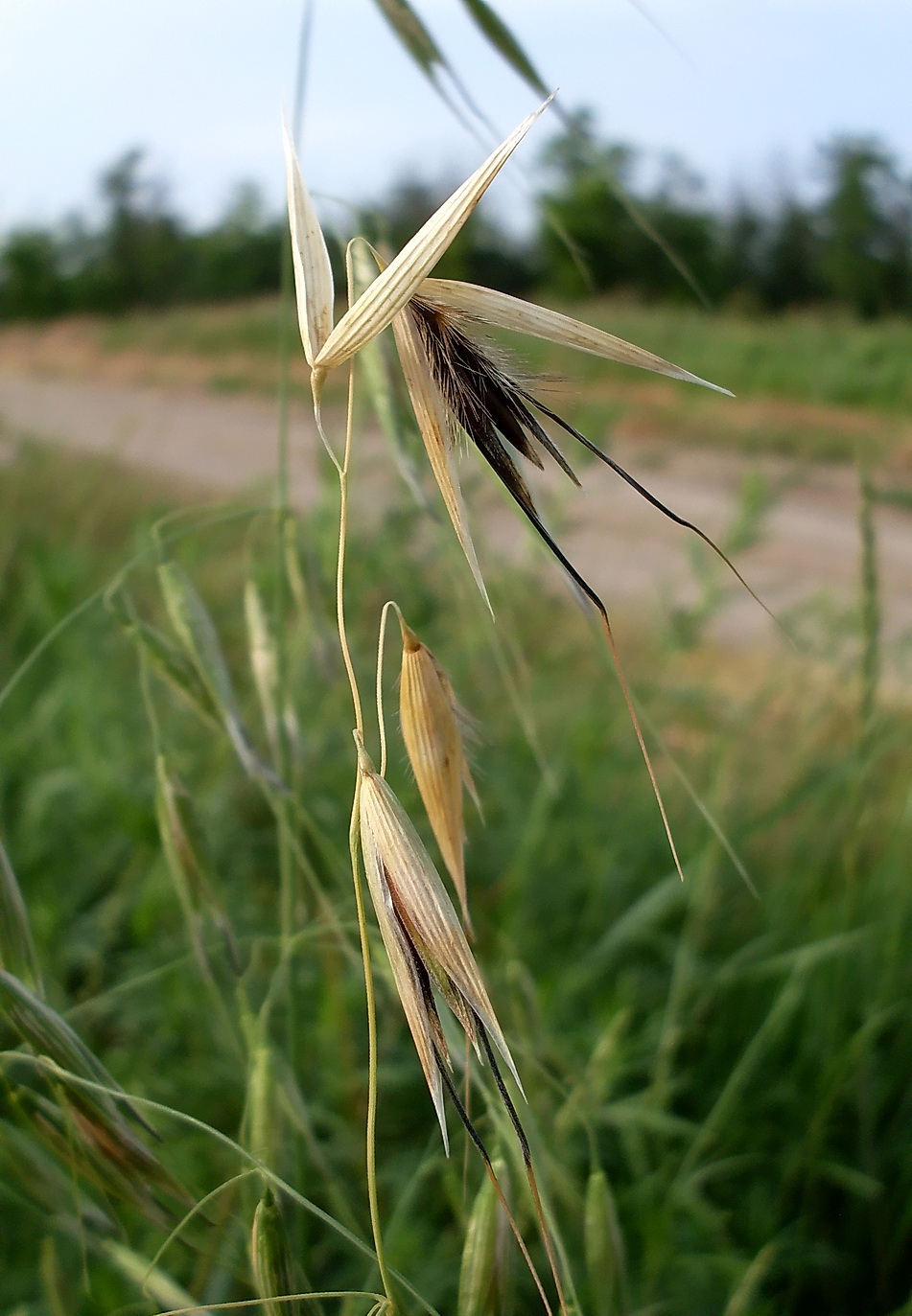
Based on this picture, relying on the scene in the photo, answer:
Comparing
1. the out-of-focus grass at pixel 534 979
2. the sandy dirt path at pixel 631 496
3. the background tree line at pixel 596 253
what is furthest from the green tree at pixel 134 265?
the out-of-focus grass at pixel 534 979

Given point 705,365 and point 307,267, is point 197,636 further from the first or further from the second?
point 705,365

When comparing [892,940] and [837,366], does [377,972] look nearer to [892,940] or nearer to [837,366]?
[892,940]

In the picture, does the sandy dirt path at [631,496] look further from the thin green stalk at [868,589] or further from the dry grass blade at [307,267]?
the dry grass blade at [307,267]

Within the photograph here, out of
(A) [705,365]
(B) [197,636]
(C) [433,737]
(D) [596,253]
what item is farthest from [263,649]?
(D) [596,253]

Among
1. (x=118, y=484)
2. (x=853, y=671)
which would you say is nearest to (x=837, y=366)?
(x=118, y=484)

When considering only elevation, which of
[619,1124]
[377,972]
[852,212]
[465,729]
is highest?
[852,212]

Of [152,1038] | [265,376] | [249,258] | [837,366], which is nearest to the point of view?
[152,1038]
